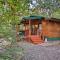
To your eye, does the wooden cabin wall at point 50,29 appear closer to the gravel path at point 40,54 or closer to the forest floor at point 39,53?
the forest floor at point 39,53

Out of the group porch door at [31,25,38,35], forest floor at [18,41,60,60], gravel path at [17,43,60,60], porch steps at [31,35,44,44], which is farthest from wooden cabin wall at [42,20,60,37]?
gravel path at [17,43,60,60]

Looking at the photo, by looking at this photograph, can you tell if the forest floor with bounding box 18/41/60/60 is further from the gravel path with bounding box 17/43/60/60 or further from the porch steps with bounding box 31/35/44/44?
the porch steps with bounding box 31/35/44/44

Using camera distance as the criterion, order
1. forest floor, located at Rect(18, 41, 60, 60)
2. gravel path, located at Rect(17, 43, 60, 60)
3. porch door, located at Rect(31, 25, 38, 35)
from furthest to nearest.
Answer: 1. porch door, located at Rect(31, 25, 38, 35)
2. gravel path, located at Rect(17, 43, 60, 60)
3. forest floor, located at Rect(18, 41, 60, 60)

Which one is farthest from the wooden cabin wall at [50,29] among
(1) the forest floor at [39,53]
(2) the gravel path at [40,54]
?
(2) the gravel path at [40,54]

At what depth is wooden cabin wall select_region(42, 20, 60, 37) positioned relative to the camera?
77.4 feet

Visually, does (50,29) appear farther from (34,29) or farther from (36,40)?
(36,40)

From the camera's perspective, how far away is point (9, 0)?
4.23m

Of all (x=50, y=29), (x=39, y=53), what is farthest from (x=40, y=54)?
(x=50, y=29)

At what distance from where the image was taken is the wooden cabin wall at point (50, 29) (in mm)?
23578

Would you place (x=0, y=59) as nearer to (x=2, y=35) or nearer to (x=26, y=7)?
(x=2, y=35)

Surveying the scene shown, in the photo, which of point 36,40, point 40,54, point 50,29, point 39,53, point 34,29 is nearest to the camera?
point 40,54

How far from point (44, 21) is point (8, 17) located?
19461 millimetres

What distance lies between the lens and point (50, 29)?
2405cm

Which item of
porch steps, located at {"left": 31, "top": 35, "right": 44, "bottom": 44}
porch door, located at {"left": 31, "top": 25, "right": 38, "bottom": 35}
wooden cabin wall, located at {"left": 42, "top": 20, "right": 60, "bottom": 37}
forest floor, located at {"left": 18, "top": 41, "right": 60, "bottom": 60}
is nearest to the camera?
forest floor, located at {"left": 18, "top": 41, "right": 60, "bottom": 60}
